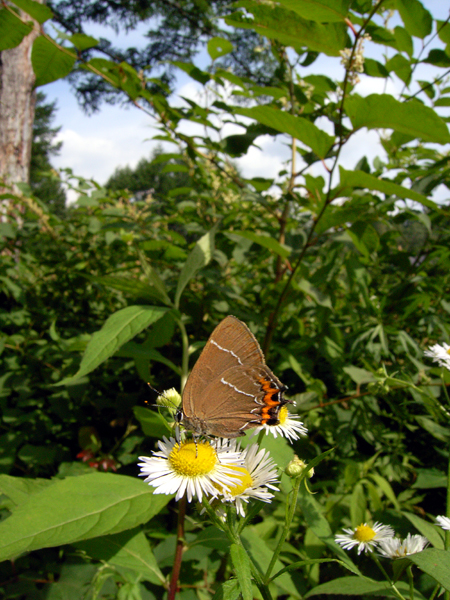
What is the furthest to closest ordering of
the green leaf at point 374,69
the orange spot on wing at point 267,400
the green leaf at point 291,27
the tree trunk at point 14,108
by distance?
the tree trunk at point 14,108 < the green leaf at point 374,69 < the green leaf at point 291,27 < the orange spot on wing at point 267,400

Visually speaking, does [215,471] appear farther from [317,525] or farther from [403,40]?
[403,40]

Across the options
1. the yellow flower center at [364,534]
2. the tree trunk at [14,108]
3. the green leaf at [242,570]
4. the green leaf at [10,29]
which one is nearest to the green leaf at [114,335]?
the green leaf at [242,570]

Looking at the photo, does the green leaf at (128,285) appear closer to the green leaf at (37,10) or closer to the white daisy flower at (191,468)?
the white daisy flower at (191,468)

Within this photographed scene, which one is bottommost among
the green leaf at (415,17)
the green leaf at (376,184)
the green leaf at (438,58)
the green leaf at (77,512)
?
the green leaf at (77,512)

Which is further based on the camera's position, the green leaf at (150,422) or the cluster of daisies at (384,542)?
the green leaf at (150,422)

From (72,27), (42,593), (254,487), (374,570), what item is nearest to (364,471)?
(374,570)

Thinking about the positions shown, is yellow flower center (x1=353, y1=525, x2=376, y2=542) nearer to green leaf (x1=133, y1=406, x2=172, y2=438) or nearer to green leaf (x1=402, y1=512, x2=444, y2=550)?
green leaf (x1=402, y1=512, x2=444, y2=550)
